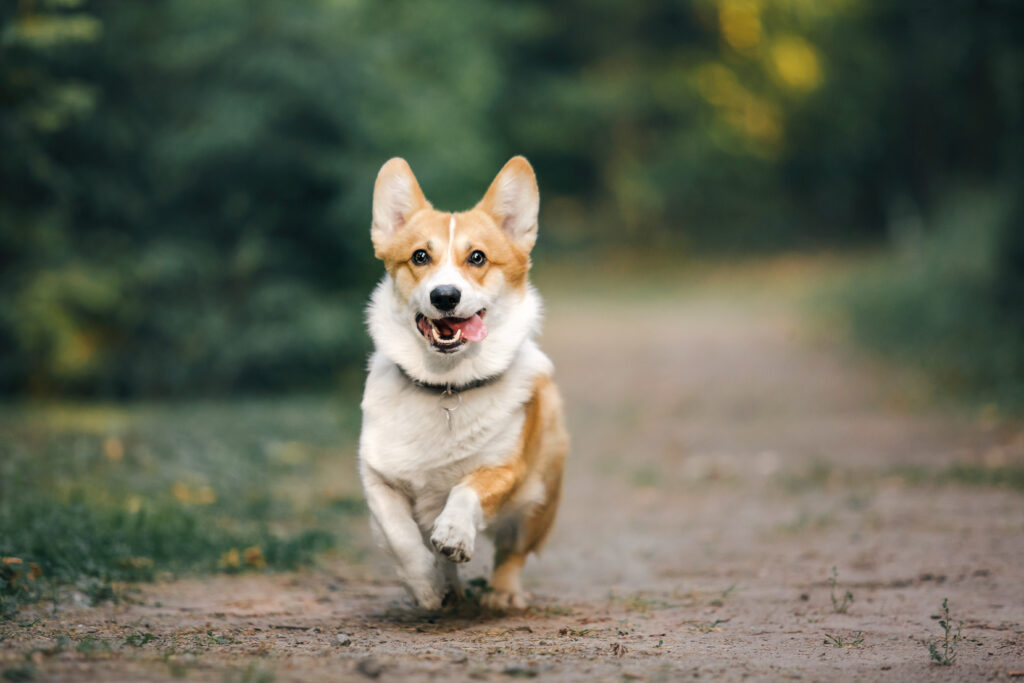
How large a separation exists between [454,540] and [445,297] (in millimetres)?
955

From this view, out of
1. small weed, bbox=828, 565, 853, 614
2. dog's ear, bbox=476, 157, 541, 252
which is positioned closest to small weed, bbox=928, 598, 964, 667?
small weed, bbox=828, 565, 853, 614

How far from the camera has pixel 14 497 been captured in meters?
6.16

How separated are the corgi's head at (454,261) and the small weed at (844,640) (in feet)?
5.68

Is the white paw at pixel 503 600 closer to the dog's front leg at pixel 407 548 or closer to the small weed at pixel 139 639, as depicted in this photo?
the dog's front leg at pixel 407 548

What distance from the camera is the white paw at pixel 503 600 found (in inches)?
190

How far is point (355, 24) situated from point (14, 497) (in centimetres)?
708

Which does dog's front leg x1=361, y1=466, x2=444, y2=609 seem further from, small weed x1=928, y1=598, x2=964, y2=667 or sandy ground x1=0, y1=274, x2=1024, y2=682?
small weed x1=928, y1=598, x2=964, y2=667

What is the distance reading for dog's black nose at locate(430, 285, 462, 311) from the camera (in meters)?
4.23

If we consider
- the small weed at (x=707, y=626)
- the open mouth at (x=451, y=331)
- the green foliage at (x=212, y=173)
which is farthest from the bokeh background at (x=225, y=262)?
the small weed at (x=707, y=626)

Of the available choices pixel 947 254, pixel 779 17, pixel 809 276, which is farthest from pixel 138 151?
pixel 779 17

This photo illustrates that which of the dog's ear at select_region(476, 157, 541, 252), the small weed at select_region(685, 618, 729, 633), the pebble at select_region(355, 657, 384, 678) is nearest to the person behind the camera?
the pebble at select_region(355, 657, 384, 678)

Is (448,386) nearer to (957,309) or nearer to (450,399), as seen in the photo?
(450,399)

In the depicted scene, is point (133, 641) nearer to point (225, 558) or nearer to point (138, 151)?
point (225, 558)

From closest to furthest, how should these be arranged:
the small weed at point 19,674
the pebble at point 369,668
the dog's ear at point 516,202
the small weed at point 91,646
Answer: the small weed at point 19,674
the pebble at point 369,668
the small weed at point 91,646
the dog's ear at point 516,202
